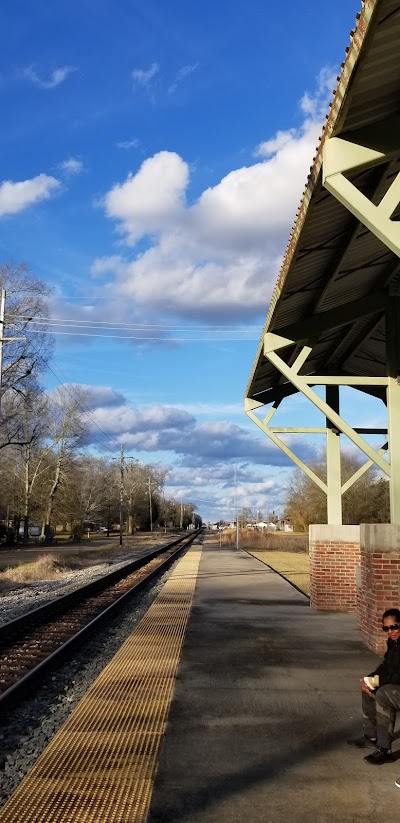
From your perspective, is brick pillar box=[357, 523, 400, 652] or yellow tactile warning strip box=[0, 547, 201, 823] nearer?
yellow tactile warning strip box=[0, 547, 201, 823]

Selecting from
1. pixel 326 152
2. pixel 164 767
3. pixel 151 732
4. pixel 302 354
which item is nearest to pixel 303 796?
pixel 164 767

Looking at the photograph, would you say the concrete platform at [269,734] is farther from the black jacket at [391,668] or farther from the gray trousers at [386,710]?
the black jacket at [391,668]

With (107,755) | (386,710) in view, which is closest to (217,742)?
(107,755)

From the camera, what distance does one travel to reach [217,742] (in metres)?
4.93

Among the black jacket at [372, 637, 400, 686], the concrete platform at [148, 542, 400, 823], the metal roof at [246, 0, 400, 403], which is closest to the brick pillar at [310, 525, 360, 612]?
the concrete platform at [148, 542, 400, 823]

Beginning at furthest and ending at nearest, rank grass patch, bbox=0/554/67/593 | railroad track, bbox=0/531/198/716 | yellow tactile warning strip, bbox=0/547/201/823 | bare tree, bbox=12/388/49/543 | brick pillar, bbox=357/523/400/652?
bare tree, bbox=12/388/49/543 → grass patch, bbox=0/554/67/593 → brick pillar, bbox=357/523/400/652 → railroad track, bbox=0/531/198/716 → yellow tactile warning strip, bbox=0/547/201/823

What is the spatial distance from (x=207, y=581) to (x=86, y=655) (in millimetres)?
9769

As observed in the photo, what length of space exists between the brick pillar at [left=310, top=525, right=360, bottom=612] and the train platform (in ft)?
8.60

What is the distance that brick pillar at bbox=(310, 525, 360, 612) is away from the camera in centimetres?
1185

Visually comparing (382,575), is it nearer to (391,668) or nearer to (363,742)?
(363,742)

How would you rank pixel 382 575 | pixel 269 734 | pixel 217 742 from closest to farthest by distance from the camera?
pixel 217 742 → pixel 269 734 → pixel 382 575

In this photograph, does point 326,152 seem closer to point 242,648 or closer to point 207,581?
point 242,648

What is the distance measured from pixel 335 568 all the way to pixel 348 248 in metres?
6.46

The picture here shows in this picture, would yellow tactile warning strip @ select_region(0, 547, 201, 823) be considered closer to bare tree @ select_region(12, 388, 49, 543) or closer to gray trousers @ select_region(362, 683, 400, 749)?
gray trousers @ select_region(362, 683, 400, 749)
